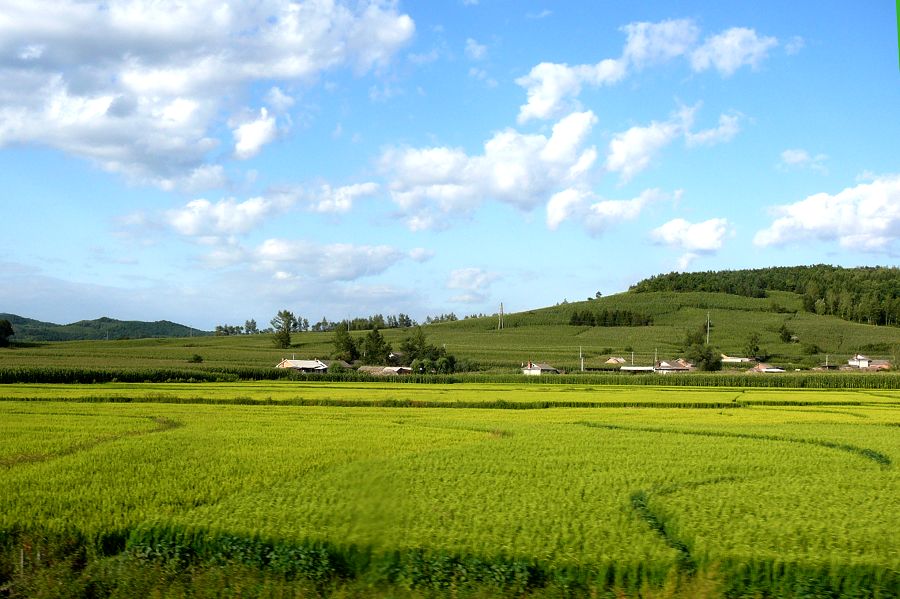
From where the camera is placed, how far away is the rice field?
365 inches

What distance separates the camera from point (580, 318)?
16888cm

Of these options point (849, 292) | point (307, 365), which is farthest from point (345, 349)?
point (849, 292)

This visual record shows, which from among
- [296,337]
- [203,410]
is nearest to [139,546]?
[203,410]

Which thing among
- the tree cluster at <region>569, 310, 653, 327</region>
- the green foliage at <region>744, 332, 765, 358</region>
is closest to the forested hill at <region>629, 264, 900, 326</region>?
the tree cluster at <region>569, 310, 653, 327</region>

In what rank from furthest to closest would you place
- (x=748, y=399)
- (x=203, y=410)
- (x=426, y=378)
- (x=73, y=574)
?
(x=426, y=378) → (x=748, y=399) → (x=203, y=410) → (x=73, y=574)

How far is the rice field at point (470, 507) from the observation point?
365 inches

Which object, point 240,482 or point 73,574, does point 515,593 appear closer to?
point 73,574

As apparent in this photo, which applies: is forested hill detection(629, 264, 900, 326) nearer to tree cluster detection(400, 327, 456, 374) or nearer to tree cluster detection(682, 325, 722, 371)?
tree cluster detection(682, 325, 722, 371)

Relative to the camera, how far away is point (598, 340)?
14412 centimetres

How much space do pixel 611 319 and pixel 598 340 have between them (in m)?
23.4

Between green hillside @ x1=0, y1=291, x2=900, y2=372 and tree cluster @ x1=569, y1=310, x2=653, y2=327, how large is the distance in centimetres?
224

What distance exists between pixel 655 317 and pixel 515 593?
165919mm

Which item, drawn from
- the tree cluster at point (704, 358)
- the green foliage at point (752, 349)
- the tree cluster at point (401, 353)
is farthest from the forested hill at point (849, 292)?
the tree cluster at point (401, 353)

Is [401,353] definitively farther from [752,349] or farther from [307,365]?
[752,349]
